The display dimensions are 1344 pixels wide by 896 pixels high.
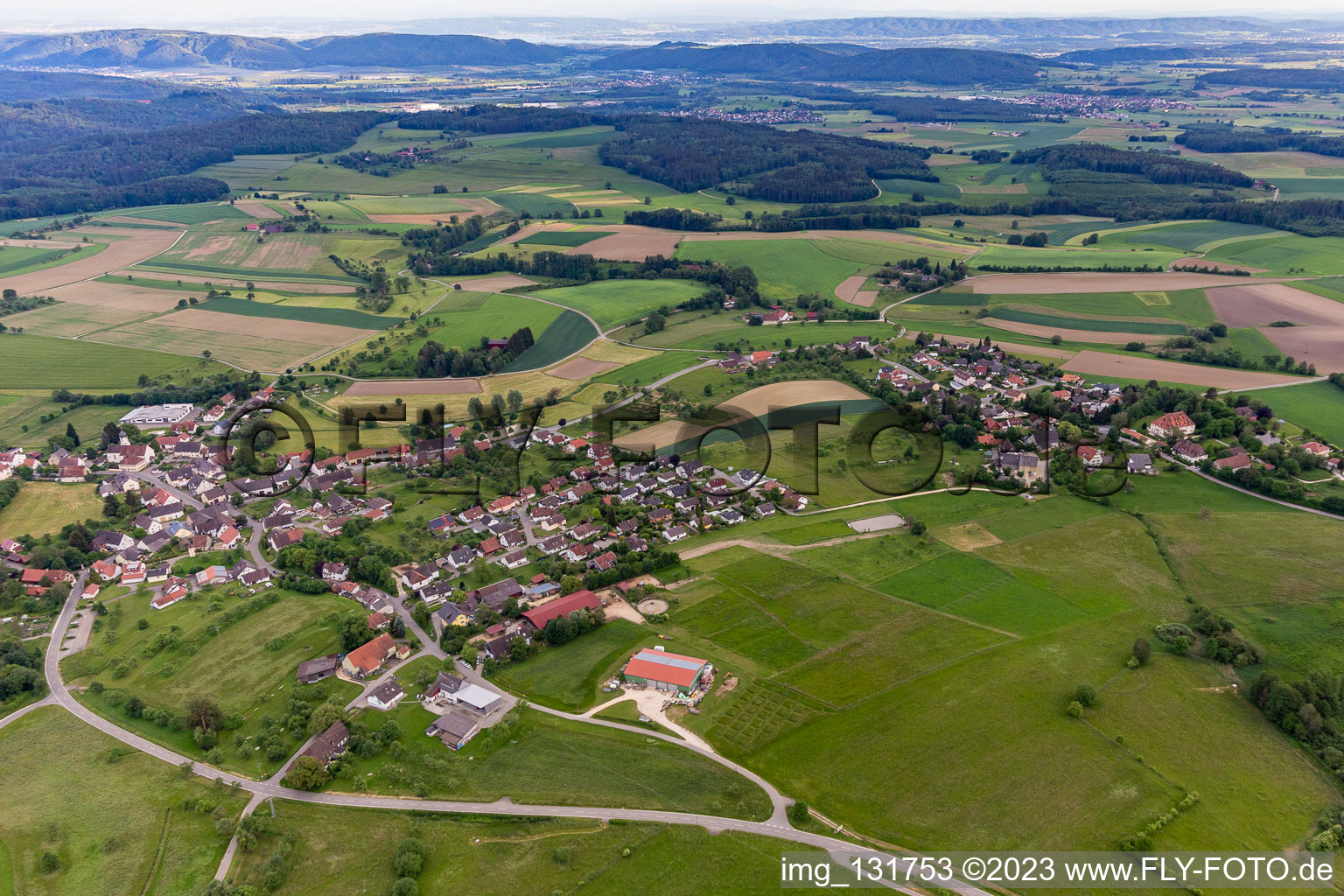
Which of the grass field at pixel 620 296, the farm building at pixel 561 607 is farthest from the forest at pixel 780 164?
the farm building at pixel 561 607

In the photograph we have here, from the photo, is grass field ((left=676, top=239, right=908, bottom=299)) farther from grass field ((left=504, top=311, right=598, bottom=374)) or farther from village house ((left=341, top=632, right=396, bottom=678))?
village house ((left=341, top=632, right=396, bottom=678))

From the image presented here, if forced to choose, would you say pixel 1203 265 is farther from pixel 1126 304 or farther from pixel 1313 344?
pixel 1313 344

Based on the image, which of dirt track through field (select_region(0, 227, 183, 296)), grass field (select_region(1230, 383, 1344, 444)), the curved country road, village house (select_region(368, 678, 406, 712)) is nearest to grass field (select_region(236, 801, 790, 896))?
the curved country road

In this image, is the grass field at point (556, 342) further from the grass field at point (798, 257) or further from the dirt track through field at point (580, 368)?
the grass field at point (798, 257)

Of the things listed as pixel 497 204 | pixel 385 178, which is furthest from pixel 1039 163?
pixel 385 178

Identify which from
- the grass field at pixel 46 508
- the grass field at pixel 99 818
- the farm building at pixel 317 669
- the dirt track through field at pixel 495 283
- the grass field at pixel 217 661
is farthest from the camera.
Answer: the dirt track through field at pixel 495 283

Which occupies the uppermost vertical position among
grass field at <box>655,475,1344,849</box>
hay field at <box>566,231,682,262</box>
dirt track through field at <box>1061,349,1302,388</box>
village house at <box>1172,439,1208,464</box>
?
hay field at <box>566,231,682,262</box>
